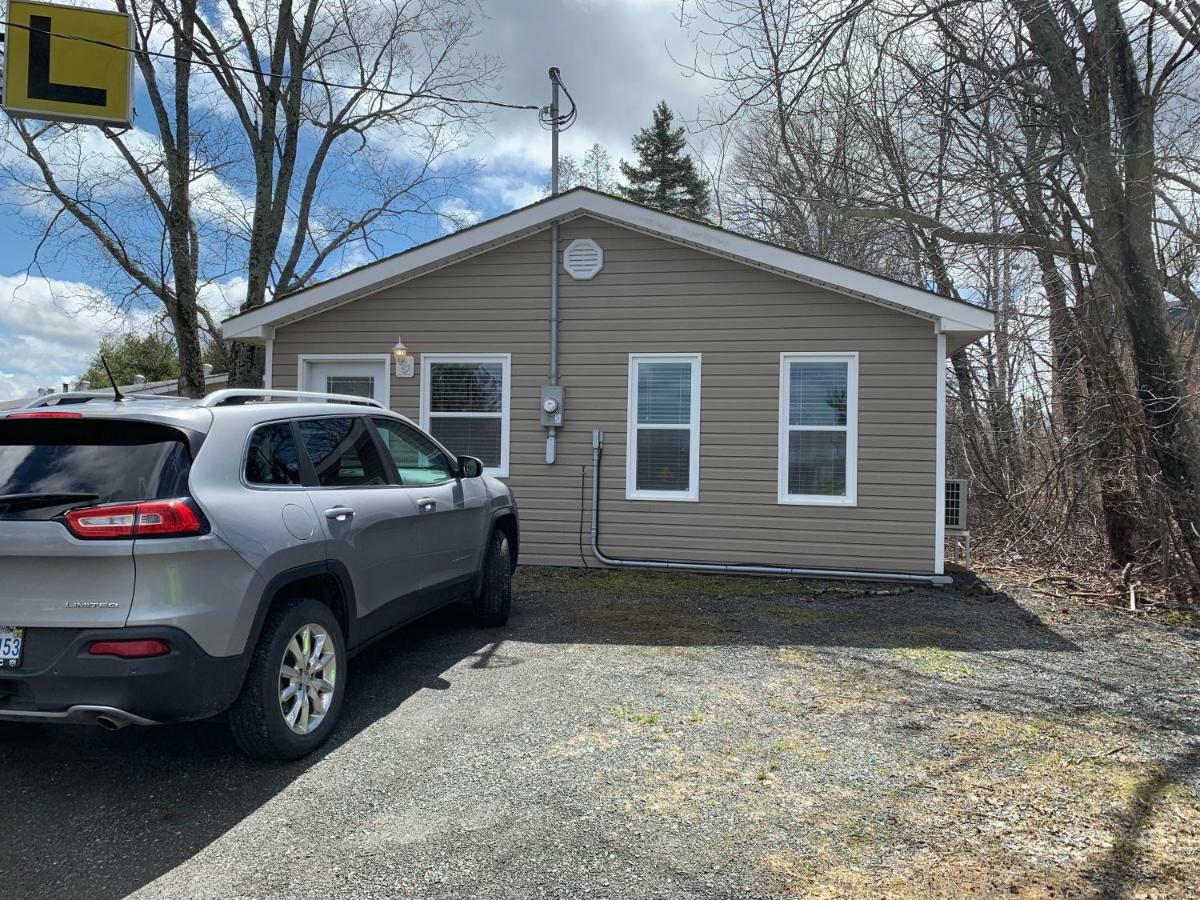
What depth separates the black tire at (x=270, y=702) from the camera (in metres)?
3.22

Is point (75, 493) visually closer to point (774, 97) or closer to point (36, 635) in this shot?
point (36, 635)

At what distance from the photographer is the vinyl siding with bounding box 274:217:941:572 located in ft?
25.8

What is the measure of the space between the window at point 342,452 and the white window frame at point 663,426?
4.15 meters

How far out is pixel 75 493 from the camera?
290cm

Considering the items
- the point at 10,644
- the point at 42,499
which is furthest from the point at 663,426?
the point at 10,644

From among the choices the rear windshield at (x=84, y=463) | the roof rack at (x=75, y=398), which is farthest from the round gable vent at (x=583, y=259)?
the rear windshield at (x=84, y=463)

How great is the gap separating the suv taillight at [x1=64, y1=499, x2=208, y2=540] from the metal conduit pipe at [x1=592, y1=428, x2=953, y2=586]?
5663mm

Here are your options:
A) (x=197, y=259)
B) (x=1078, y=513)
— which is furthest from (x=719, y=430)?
(x=197, y=259)

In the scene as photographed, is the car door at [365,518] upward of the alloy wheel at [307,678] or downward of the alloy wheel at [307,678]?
upward

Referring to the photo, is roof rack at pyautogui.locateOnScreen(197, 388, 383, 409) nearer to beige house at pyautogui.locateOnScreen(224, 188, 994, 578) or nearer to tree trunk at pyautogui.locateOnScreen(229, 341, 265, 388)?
beige house at pyautogui.locateOnScreen(224, 188, 994, 578)

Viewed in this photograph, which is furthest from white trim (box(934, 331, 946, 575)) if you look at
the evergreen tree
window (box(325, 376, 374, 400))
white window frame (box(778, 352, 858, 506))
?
the evergreen tree

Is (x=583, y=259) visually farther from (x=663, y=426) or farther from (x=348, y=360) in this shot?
(x=348, y=360)

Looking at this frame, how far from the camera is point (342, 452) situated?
4.20 meters

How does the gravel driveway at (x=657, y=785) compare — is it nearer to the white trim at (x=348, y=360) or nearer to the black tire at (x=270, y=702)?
the black tire at (x=270, y=702)
